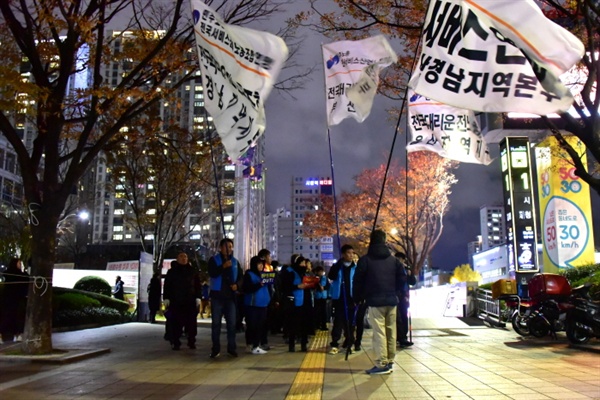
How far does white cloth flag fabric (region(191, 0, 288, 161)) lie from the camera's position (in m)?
6.99

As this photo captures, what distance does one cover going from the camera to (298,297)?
9.66 meters

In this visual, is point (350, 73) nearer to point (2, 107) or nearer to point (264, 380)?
point (264, 380)

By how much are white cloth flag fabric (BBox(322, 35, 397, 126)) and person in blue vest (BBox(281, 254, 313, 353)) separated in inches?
112

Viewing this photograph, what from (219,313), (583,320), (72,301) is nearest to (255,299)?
(219,313)

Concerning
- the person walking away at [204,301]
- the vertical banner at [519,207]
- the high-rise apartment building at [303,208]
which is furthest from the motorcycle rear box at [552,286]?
the high-rise apartment building at [303,208]

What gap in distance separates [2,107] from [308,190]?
318ft

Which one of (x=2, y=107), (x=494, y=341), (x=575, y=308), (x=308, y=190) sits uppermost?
(x=308, y=190)

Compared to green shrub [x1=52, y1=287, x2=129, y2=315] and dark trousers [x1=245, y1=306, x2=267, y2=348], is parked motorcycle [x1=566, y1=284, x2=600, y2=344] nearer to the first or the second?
dark trousers [x1=245, y1=306, x2=267, y2=348]

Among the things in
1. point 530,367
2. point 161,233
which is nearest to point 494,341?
point 530,367

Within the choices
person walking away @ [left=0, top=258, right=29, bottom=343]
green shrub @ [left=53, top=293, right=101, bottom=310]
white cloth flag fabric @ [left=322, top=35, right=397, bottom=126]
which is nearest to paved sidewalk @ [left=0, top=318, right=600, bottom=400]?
person walking away @ [left=0, top=258, right=29, bottom=343]

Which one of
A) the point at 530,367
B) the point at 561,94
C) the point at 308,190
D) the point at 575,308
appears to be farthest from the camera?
the point at 308,190

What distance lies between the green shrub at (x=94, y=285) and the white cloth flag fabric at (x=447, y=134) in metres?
17.2

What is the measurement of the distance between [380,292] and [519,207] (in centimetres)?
1836

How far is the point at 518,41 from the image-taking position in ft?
16.0
